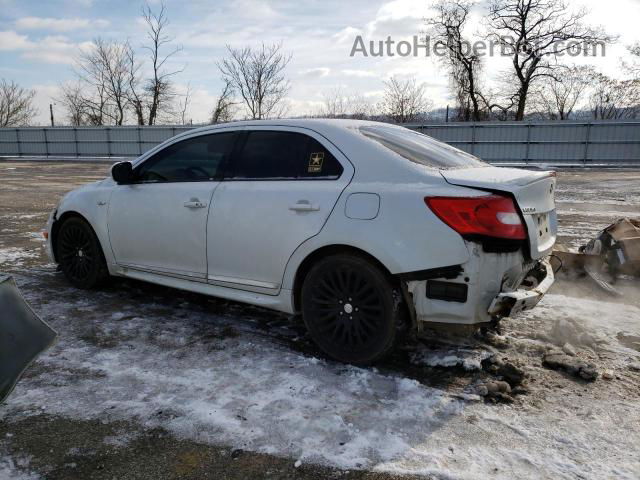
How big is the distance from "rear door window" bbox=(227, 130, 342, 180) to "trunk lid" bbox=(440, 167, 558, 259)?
2.62ft

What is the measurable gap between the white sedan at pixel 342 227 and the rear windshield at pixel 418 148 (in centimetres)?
2

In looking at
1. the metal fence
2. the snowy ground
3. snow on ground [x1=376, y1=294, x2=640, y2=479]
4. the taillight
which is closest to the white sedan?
the taillight

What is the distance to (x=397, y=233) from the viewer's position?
3010mm

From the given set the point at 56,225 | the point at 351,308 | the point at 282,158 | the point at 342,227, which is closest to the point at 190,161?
the point at 282,158

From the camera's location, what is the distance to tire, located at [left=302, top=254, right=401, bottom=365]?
312 centimetres

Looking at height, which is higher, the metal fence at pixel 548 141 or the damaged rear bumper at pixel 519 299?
the metal fence at pixel 548 141

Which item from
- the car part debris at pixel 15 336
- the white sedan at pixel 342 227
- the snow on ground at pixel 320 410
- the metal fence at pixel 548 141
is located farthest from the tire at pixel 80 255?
the metal fence at pixel 548 141

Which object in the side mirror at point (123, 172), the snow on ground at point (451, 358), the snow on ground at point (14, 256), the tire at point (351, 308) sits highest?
the side mirror at point (123, 172)

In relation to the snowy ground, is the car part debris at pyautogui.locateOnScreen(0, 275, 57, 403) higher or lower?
higher

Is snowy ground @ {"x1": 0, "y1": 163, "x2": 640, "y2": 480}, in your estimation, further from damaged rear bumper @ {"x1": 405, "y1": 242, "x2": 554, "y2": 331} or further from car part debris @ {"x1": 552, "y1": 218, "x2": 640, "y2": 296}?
car part debris @ {"x1": 552, "y1": 218, "x2": 640, "y2": 296}

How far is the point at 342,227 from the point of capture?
A: 317 cm

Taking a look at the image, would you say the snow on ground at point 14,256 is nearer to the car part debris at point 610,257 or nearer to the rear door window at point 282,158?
the rear door window at point 282,158

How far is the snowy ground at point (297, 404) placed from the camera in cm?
236

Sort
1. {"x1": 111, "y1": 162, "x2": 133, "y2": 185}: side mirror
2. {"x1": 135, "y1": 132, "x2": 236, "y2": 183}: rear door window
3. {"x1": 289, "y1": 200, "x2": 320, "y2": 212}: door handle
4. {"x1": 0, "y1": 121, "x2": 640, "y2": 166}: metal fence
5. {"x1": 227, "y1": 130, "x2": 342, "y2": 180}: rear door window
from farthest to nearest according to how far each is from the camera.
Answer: {"x1": 0, "y1": 121, "x2": 640, "y2": 166}: metal fence
{"x1": 111, "y1": 162, "x2": 133, "y2": 185}: side mirror
{"x1": 135, "y1": 132, "x2": 236, "y2": 183}: rear door window
{"x1": 227, "y1": 130, "x2": 342, "y2": 180}: rear door window
{"x1": 289, "y1": 200, "x2": 320, "y2": 212}: door handle
